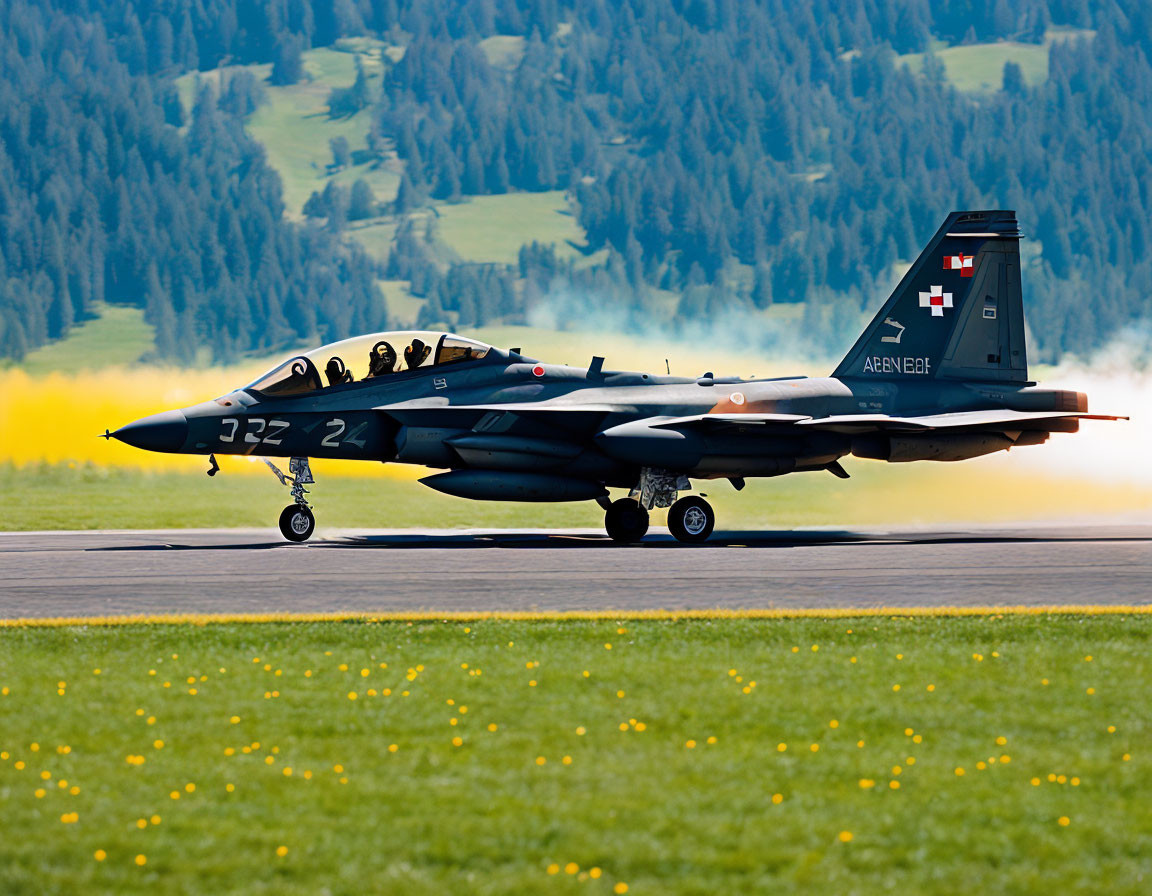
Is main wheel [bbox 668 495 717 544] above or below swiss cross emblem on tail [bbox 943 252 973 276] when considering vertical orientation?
below

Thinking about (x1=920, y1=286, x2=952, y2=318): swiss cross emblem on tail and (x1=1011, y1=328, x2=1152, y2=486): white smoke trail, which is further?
(x1=1011, y1=328, x2=1152, y2=486): white smoke trail

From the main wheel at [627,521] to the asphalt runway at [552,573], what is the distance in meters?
0.41

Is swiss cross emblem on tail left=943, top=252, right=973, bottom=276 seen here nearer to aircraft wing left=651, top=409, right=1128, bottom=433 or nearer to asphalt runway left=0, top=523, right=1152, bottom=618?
aircraft wing left=651, top=409, right=1128, bottom=433

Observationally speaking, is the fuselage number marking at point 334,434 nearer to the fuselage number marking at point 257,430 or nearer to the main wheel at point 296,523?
the fuselage number marking at point 257,430

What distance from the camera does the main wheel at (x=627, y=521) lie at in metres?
27.2

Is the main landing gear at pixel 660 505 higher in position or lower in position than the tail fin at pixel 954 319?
lower

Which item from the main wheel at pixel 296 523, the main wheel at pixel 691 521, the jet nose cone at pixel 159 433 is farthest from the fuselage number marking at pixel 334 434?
the main wheel at pixel 691 521

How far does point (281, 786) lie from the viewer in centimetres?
846

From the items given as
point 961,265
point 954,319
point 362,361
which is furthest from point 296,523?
point 961,265

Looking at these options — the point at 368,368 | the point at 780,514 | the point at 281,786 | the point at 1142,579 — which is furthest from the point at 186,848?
the point at 780,514

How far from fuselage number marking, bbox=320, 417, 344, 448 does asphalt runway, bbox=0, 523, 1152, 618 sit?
180 cm

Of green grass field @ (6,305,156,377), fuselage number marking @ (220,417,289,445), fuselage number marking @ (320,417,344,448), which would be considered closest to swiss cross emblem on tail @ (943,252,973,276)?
fuselage number marking @ (320,417,344,448)

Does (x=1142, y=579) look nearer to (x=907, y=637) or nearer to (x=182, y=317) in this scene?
(x=907, y=637)

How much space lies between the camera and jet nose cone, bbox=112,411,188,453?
81.3ft
